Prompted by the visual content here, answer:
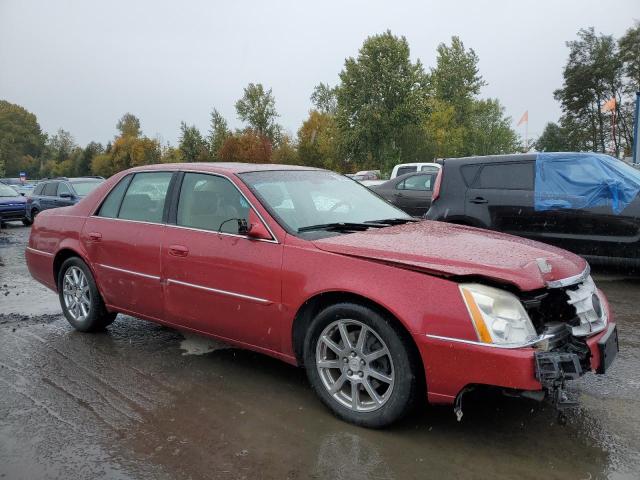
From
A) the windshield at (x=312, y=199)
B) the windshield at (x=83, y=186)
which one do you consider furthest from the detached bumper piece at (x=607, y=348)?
the windshield at (x=83, y=186)

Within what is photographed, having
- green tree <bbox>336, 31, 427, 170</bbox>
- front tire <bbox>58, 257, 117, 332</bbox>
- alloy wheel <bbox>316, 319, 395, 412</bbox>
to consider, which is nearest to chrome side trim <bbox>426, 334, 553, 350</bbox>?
alloy wheel <bbox>316, 319, 395, 412</bbox>

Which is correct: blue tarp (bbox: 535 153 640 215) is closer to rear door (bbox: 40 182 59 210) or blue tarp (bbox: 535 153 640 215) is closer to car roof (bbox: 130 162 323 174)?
car roof (bbox: 130 162 323 174)

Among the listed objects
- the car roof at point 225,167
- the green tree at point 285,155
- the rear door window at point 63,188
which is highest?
the green tree at point 285,155

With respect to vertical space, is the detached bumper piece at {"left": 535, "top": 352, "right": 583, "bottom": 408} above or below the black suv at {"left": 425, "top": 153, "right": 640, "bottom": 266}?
below

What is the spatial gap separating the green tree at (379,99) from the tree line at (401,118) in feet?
0.26

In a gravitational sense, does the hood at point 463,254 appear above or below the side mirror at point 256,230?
below

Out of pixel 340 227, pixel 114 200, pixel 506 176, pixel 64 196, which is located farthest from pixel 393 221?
pixel 64 196

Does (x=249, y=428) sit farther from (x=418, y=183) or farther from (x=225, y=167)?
(x=418, y=183)

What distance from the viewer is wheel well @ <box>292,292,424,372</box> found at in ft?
9.70

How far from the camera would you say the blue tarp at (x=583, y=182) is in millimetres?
6863

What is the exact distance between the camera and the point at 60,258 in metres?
5.26

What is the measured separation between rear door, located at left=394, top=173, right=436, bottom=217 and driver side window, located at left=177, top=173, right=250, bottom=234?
27.4ft

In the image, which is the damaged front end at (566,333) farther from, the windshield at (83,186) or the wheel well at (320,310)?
the windshield at (83,186)

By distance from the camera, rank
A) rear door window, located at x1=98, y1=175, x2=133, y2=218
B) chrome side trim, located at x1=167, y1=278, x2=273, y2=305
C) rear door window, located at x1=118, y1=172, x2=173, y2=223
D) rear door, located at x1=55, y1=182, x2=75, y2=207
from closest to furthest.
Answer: chrome side trim, located at x1=167, y1=278, x2=273, y2=305, rear door window, located at x1=118, y1=172, x2=173, y2=223, rear door window, located at x1=98, y1=175, x2=133, y2=218, rear door, located at x1=55, y1=182, x2=75, y2=207
